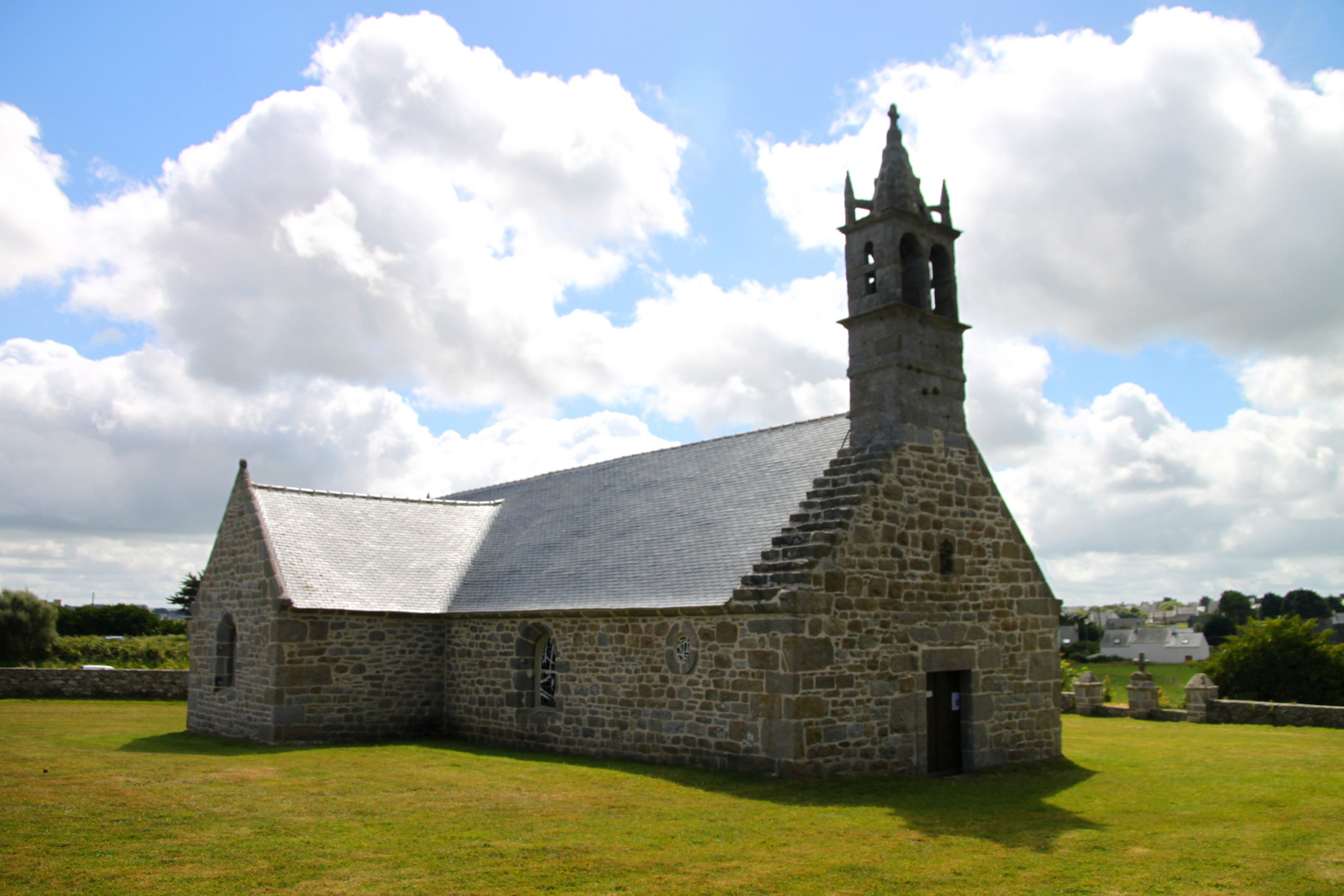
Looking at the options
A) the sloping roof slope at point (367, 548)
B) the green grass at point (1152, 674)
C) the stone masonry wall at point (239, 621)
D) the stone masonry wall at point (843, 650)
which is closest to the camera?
the stone masonry wall at point (843, 650)

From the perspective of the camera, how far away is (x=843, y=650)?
13391 millimetres

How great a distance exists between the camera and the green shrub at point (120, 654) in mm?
33875

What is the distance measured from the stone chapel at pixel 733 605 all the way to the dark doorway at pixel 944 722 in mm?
45

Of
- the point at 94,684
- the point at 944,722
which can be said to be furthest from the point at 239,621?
the point at 944,722

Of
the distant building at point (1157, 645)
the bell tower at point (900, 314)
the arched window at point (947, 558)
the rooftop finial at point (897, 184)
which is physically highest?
the rooftop finial at point (897, 184)

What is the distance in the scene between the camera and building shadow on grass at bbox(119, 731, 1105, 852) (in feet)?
34.4

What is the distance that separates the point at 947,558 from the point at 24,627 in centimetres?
3518

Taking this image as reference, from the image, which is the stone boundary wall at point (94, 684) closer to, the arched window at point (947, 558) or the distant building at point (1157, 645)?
the arched window at point (947, 558)

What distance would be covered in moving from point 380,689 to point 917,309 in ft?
41.2

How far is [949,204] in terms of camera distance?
669 inches

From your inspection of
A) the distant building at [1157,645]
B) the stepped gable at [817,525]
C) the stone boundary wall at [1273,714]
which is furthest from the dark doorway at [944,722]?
the distant building at [1157,645]

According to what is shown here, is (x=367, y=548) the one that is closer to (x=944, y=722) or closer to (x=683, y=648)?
(x=683, y=648)

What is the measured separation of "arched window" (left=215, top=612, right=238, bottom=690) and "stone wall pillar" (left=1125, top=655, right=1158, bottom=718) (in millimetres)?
21177

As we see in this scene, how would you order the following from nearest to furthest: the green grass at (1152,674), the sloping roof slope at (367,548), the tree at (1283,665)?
1. the sloping roof slope at (367,548)
2. the tree at (1283,665)
3. the green grass at (1152,674)
